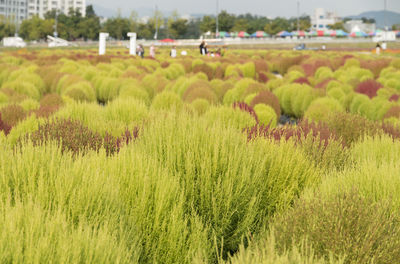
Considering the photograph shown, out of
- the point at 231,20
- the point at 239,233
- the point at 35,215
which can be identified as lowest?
the point at 239,233

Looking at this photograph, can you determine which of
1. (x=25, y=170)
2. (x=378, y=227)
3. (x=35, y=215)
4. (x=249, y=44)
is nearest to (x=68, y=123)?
(x=25, y=170)

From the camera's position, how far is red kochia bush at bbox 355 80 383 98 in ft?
51.8

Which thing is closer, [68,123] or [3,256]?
[3,256]

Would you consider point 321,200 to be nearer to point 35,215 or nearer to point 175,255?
point 175,255

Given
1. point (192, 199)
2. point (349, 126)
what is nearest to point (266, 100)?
point (349, 126)

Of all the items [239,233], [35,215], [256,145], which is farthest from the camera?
[256,145]

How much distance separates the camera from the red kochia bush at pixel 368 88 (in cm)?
1578

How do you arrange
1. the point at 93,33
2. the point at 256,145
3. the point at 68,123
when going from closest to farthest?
the point at 256,145, the point at 68,123, the point at 93,33

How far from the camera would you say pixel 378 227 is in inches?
130

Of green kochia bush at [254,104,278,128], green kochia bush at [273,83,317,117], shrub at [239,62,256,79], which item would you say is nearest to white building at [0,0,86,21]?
shrub at [239,62,256,79]

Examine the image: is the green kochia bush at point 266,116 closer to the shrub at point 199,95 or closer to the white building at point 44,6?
the shrub at point 199,95

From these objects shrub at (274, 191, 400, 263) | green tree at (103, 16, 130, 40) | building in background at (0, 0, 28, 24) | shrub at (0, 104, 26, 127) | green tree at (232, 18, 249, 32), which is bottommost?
shrub at (274, 191, 400, 263)

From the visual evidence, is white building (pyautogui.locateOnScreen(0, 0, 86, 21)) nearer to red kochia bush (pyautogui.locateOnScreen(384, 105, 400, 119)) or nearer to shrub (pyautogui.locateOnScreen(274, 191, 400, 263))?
red kochia bush (pyautogui.locateOnScreen(384, 105, 400, 119))

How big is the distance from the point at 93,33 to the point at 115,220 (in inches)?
4166
